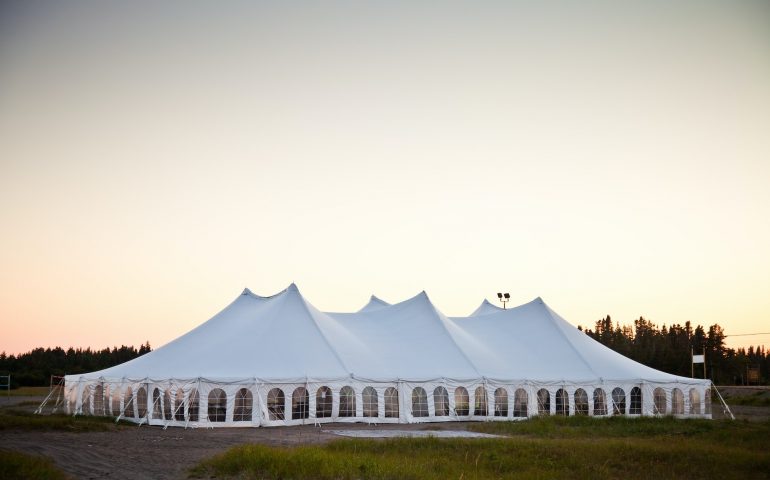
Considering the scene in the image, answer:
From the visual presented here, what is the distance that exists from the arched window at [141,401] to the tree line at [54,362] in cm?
4017

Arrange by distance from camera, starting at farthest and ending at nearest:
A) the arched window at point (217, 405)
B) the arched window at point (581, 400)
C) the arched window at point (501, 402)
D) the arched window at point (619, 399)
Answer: the arched window at point (619, 399) → the arched window at point (581, 400) → the arched window at point (501, 402) → the arched window at point (217, 405)

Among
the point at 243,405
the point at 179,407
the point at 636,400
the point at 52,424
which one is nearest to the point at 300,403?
the point at 243,405

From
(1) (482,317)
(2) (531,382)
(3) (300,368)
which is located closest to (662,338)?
(1) (482,317)

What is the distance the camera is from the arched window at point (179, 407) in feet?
80.5

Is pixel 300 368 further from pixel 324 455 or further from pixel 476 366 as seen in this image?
pixel 324 455

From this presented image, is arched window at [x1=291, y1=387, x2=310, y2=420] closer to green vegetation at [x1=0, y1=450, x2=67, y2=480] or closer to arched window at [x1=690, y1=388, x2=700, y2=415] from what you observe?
green vegetation at [x1=0, y1=450, x2=67, y2=480]

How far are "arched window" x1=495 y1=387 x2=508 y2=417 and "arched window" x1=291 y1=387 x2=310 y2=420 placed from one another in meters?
7.83

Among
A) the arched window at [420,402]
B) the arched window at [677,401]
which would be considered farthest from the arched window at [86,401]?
the arched window at [677,401]

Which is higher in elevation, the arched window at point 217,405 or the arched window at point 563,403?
the arched window at point 217,405

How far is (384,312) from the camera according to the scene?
35.0m

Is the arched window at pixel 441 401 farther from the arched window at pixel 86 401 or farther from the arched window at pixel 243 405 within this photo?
the arched window at pixel 86 401

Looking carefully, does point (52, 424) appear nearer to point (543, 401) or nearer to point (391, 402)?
point (391, 402)

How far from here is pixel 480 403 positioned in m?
28.8

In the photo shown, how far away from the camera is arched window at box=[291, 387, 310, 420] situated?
84.4 ft
